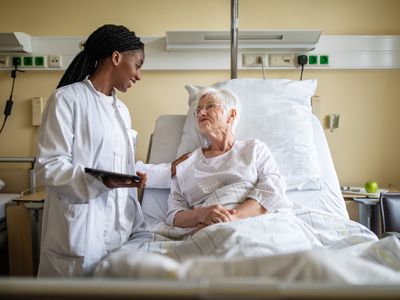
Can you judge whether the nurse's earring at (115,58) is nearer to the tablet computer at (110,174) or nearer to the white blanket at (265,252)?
the tablet computer at (110,174)

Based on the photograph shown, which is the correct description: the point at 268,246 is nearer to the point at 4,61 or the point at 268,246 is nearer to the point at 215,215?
the point at 215,215

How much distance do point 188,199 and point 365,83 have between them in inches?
62.8

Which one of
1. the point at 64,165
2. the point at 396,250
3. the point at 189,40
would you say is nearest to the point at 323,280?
the point at 396,250

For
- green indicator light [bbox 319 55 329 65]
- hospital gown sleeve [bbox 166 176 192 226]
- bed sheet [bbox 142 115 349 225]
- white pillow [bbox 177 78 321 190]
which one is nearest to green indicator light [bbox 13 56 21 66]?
bed sheet [bbox 142 115 349 225]

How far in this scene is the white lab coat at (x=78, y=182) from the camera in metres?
1.19

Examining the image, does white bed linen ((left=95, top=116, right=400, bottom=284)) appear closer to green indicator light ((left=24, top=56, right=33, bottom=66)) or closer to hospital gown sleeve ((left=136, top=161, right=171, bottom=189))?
hospital gown sleeve ((left=136, top=161, right=171, bottom=189))

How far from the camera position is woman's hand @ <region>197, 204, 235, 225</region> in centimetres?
131

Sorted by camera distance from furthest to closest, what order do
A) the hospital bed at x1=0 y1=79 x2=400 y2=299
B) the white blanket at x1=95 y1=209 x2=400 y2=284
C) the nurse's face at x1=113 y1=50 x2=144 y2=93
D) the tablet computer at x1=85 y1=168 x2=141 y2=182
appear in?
the nurse's face at x1=113 y1=50 x2=144 y2=93
the tablet computer at x1=85 y1=168 x2=141 y2=182
the white blanket at x1=95 y1=209 x2=400 y2=284
the hospital bed at x1=0 y1=79 x2=400 y2=299

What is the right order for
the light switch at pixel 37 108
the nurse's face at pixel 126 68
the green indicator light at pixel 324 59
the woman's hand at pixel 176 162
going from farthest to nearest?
the light switch at pixel 37 108
the green indicator light at pixel 324 59
the woman's hand at pixel 176 162
the nurse's face at pixel 126 68

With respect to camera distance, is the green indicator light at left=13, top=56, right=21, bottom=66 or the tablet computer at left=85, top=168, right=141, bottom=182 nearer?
the tablet computer at left=85, top=168, right=141, bottom=182

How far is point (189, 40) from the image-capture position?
2.36m

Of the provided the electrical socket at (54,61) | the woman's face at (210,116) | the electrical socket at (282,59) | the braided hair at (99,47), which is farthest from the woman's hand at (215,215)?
the electrical socket at (54,61)

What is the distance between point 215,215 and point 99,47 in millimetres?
738

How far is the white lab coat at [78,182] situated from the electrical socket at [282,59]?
53.9 inches
